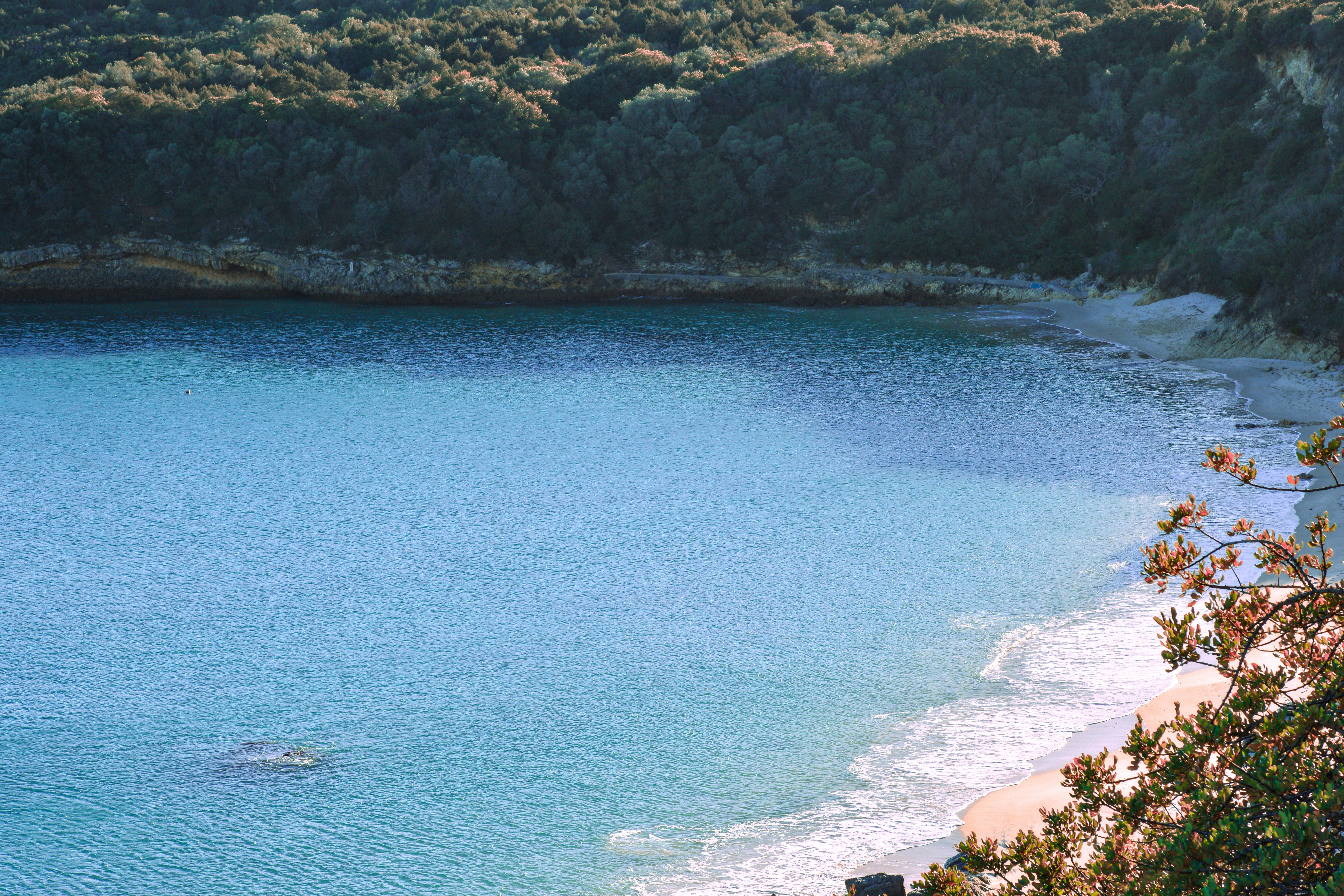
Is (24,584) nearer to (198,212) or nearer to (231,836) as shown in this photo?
(231,836)

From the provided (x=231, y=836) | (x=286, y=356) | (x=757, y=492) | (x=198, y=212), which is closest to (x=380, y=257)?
(x=198, y=212)

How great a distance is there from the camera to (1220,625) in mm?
5195

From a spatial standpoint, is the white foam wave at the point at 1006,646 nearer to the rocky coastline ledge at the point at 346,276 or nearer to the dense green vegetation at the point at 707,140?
the dense green vegetation at the point at 707,140

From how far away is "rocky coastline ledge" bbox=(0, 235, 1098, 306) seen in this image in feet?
164

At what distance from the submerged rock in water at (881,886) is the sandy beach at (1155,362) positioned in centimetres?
90

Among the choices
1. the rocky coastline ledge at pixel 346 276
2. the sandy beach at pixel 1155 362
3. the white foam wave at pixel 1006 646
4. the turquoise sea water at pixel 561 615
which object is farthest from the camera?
the rocky coastline ledge at pixel 346 276

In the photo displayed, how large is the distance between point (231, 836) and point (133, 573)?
9.39 meters

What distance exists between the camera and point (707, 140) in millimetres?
55000

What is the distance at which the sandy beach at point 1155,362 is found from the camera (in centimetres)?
1040

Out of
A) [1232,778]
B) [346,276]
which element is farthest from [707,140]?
[1232,778]

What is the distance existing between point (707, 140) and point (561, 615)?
43082 mm

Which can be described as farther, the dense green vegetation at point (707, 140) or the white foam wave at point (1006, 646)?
the dense green vegetation at point (707, 140)

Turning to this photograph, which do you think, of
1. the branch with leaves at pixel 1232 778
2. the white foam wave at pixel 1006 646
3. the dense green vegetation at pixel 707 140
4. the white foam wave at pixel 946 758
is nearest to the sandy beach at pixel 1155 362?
the white foam wave at pixel 946 758

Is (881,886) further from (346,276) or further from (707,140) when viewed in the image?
(707,140)
